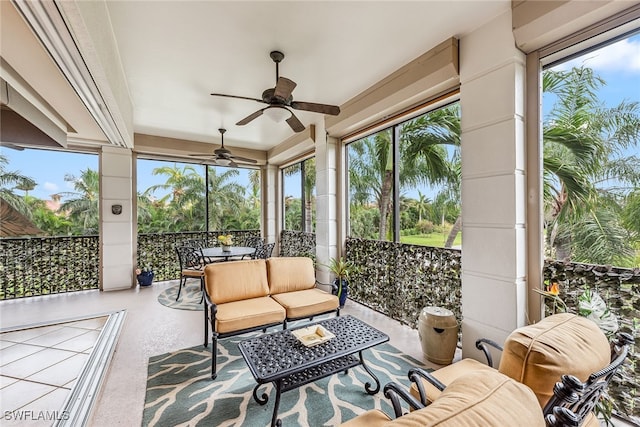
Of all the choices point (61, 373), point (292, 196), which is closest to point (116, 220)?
point (61, 373)

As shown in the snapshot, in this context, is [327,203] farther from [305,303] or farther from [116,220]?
[116,220]

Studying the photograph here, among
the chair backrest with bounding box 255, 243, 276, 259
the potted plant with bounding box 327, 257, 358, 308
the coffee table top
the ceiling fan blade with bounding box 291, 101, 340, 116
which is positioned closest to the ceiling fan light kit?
the ceiling fan blade with bounding box 291, 101, 340, 116

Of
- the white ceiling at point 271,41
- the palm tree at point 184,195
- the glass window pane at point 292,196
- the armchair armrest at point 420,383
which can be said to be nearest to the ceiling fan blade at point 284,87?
the white ceiling at point 271,41

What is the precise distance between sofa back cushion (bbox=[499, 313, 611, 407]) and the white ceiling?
2392 mm

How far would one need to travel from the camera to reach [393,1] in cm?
214

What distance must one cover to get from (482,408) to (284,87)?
2.56 m

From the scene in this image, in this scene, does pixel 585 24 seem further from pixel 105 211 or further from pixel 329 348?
pixel 105 211

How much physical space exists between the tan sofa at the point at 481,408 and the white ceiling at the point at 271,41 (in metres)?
2.56

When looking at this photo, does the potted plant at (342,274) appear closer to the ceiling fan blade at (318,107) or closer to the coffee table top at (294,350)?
the coffee table top at (294,350)

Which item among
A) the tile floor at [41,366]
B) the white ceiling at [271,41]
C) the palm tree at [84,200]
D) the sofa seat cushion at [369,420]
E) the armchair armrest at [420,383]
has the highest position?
the white ceiling at [271,41]

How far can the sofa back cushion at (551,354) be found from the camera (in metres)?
1.04

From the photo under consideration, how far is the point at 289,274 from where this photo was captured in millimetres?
3285

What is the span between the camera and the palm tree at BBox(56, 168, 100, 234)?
525 centimetres

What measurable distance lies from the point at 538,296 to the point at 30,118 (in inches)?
183
